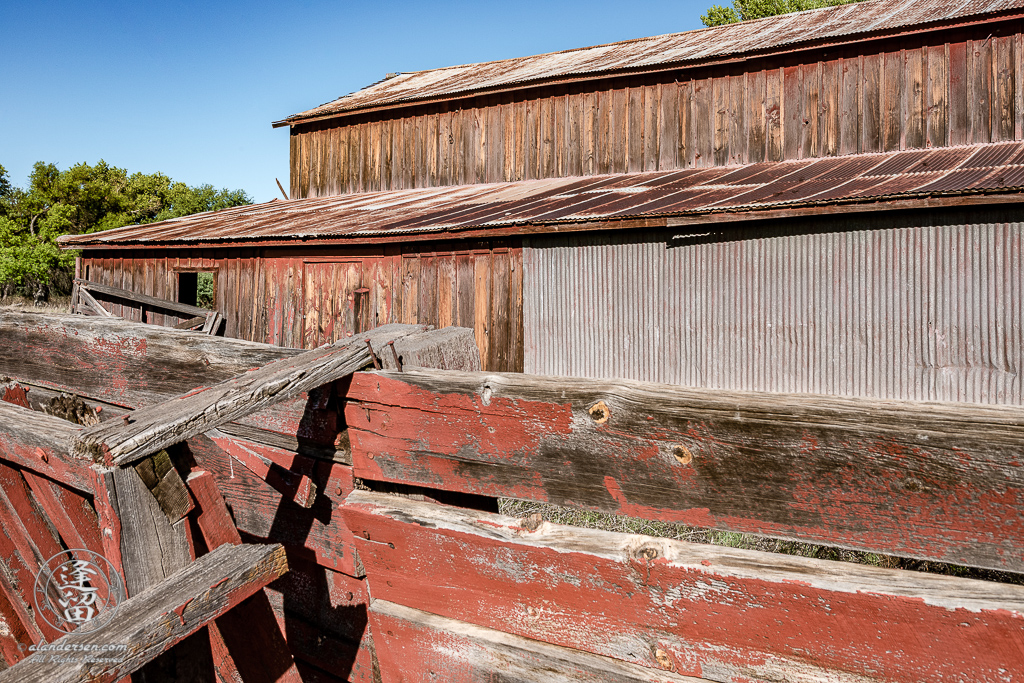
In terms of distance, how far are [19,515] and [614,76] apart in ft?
41.5

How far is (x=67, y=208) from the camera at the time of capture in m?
36.4

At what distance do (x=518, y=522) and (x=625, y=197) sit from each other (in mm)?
8769

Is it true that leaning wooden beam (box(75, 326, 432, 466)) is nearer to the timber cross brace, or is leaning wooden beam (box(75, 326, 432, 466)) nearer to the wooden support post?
the timber cross brace

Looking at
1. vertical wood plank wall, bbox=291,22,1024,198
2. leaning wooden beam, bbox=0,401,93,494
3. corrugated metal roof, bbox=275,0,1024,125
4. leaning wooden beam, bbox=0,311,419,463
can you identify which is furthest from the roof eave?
leaning wooden beam, bbox=0,401,93,494

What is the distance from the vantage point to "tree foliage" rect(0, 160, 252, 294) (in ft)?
96.3

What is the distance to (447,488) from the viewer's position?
168 centimetres

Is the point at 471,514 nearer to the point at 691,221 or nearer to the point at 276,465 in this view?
the point at 276,465

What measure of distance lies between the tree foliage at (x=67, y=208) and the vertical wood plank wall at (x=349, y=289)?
19.0m

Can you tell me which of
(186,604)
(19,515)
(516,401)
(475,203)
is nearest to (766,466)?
(516,401)

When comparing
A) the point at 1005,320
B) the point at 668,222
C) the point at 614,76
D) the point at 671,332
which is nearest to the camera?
the point at 1005,320

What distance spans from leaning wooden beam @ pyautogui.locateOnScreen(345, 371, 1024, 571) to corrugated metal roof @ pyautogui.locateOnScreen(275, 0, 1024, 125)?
11.9 metres

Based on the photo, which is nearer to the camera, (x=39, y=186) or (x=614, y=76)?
(x=614, y=76)

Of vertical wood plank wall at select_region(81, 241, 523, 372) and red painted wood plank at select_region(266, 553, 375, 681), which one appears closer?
red painted wood plank at select_region(266, 553, 375, 681)

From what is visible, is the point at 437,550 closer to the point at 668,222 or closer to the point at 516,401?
the point at 516,401
